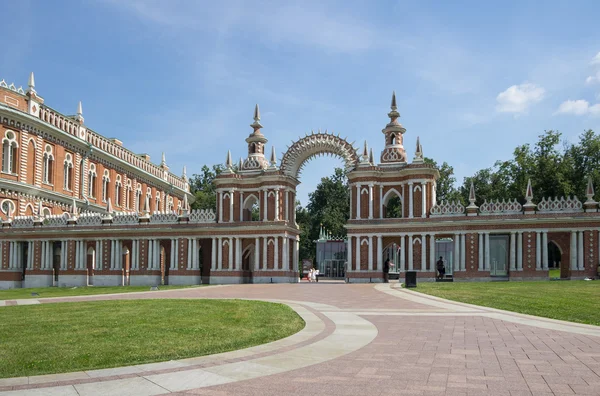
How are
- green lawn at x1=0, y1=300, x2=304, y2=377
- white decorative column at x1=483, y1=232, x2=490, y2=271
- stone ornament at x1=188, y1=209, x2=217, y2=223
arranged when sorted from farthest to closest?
stone ornament at x1=188, y1=209, x2=217, y2=223 → white decorative column at x1=483, y1=232, x2=490, y2=271 → green lawn at x1=0, y1=300, x2=304, y2=377

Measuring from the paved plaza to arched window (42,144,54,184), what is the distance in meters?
52.3

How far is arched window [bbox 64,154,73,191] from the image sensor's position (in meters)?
64.0

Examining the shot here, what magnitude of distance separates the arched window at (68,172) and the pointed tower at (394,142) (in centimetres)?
3491

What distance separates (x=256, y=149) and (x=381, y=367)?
147 feet

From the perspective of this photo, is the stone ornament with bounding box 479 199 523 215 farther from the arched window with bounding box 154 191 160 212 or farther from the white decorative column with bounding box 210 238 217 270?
the arched window with bounding box 154 191 160 212

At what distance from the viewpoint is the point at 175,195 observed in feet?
307

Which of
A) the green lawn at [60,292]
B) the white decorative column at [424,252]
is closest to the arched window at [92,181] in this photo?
the green lawn at [60,292]

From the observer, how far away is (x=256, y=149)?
54.3 meters

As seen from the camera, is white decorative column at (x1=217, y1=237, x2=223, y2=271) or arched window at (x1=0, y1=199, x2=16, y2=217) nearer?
white decorative column at (x1=217, y1=237, x2=223, y2=271)

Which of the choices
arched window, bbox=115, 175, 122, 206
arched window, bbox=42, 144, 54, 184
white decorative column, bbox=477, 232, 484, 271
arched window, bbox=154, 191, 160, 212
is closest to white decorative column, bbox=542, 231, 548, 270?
white decorative column, bbox=477, 232, 484, 271

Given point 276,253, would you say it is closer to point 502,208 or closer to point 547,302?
point 502,208

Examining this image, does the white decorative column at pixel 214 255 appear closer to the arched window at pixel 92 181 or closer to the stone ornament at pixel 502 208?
the stone ornament at pixel 502 208

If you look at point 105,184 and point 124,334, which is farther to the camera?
point 105,184

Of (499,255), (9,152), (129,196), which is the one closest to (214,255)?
(9,152)
